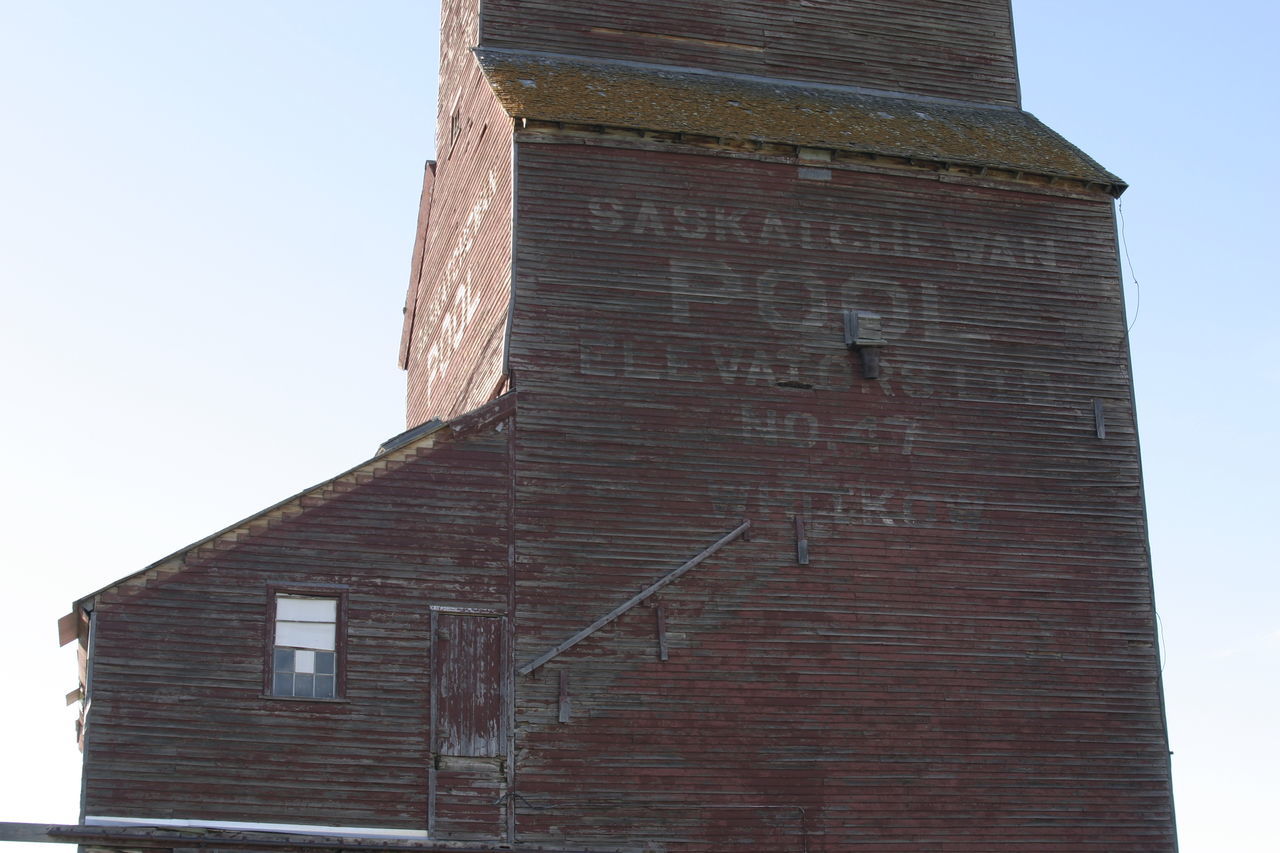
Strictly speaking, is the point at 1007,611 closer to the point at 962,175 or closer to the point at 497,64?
the point at 962,175

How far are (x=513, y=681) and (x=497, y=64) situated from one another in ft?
33.5

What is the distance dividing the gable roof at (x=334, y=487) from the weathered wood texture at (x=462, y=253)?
44.9 inches

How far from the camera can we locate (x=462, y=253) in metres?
28.2

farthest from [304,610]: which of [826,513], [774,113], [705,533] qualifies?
[774,113]

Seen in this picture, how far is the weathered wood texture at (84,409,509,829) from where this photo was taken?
19562 mm

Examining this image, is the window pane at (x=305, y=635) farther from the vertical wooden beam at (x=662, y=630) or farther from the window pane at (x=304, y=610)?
the vertical wooden beam at (x=662, y=630)

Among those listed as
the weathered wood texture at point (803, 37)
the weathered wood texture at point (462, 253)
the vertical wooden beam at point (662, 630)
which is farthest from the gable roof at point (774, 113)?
the vertical wooden beam at point (662, 630)

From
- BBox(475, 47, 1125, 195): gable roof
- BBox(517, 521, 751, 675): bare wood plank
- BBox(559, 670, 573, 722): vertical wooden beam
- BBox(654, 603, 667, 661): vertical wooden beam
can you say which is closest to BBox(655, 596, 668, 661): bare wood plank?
BBox(654, 603, 667, 661): vertical wooden beam

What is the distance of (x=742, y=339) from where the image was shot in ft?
79.3

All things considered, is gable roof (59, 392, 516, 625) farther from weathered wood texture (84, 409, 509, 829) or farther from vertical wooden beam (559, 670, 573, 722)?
vertical wooden beam (559, 670, 573, 722)

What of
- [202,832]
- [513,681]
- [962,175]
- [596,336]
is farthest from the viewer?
[962,175]

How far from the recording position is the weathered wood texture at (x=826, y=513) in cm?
2191

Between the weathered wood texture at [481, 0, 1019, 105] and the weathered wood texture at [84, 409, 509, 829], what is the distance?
28.0ft

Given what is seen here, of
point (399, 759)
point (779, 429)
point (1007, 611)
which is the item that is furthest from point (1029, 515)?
point (399, 759)
